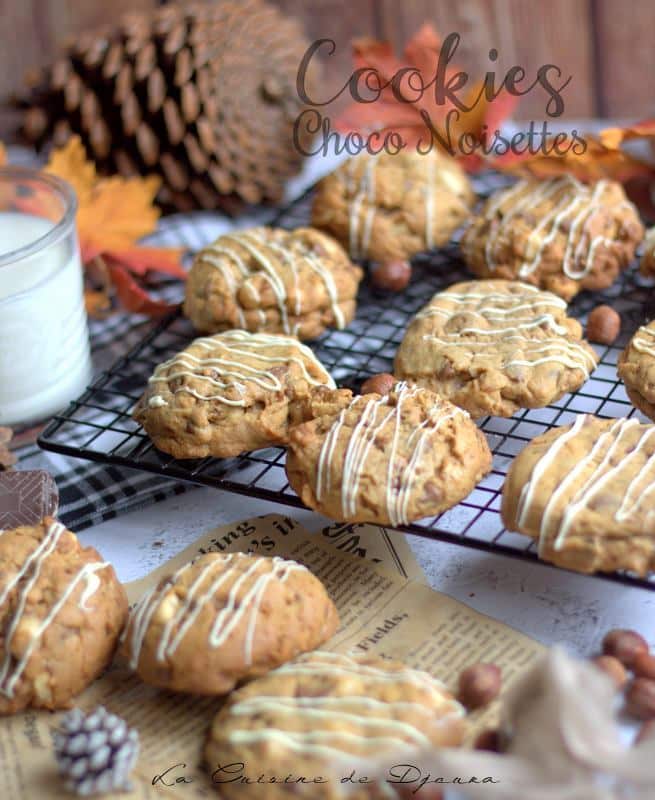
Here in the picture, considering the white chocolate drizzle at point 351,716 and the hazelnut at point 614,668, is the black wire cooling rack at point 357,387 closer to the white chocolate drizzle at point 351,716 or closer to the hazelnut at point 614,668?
the hazelnut at point 614,668

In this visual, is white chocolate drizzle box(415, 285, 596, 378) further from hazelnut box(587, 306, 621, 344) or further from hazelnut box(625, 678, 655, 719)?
hazelnut box(625, 678, 655, 719)

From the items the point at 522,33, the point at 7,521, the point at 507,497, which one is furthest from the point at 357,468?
the point at 522,33

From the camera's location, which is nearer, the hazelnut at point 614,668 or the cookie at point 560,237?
the hazelnut at point 614,668

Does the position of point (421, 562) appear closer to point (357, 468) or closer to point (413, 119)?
point (357, 468)

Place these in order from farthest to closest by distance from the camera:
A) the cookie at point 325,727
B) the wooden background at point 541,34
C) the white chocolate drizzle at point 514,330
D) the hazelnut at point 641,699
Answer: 1. the wooden background at point 541,34
2. the white chocolate drizzle at point 514,330
3. the hazelnut at point 641,699
4. the cookie at point 325,727

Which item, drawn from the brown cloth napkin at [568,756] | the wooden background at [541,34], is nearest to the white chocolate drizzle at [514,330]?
the brown cloth napkin at [568,756]

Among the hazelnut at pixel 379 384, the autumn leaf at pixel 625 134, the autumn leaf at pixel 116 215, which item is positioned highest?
the autumn leaf at pixel 625 134
